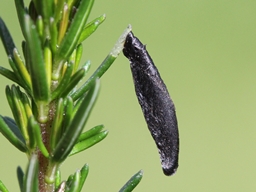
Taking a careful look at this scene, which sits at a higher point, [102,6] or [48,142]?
[102,6]

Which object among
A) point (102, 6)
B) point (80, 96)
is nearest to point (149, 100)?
point (80, 96)

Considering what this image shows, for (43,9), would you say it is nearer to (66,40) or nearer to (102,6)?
(66,40)

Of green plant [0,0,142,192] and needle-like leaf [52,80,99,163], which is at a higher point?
green plant [0,0,142,192]

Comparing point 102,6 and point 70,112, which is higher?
point 102,6

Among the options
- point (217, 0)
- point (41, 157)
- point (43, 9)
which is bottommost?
point (41, 157)

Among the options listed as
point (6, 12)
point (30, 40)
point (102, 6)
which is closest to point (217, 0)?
point (102, 6)

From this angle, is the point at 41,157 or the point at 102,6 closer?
the point at 41,157

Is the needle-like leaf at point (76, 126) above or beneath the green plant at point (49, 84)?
beneath

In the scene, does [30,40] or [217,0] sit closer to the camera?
[30,40]

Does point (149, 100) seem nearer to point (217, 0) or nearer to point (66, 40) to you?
point (66, 40)
